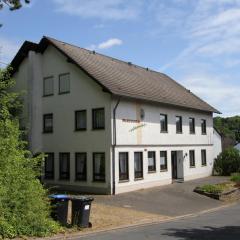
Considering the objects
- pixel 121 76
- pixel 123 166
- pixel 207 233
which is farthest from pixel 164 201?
pixel 207 233

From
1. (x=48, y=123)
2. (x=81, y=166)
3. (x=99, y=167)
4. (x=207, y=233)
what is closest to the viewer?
(x=207, y=233)

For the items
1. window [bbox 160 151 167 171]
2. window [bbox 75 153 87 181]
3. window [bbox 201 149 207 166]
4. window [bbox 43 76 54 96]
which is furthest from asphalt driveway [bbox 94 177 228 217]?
window [bbox 201 149 207 166]

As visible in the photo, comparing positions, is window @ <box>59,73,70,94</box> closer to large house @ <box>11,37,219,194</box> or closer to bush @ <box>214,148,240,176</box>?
large house @ <box>11,37,219,194</box>

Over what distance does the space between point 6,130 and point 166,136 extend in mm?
17503

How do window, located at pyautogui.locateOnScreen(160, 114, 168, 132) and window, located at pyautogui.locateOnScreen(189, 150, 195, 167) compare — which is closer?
window, located at pyautogui.locateOnScreen(160, 114, 168, 132)

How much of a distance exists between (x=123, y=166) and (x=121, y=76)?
20.9 feet

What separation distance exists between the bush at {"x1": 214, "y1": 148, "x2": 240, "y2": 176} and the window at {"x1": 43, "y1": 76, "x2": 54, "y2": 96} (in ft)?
52.8

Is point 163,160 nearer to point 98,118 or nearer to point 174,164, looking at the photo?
point 174,164

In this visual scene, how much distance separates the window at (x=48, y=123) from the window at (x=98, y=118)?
3.57 meters

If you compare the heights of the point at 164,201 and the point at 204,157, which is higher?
the point at 204,157

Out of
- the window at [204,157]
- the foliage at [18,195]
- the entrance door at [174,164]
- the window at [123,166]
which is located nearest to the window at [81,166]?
the window at [123,166]

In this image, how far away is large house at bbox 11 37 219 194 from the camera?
1029 inches

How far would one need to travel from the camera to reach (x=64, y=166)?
2809 centimetres

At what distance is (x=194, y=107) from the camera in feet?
113
